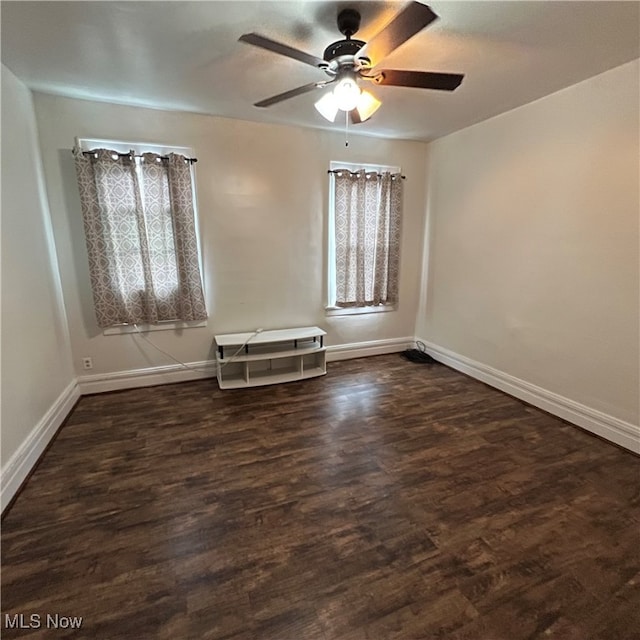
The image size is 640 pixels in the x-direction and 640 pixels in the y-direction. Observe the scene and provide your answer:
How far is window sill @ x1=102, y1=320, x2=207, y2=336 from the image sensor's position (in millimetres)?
3197

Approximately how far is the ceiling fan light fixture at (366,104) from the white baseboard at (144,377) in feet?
8.71

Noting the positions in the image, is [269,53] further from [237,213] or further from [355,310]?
[355,310]

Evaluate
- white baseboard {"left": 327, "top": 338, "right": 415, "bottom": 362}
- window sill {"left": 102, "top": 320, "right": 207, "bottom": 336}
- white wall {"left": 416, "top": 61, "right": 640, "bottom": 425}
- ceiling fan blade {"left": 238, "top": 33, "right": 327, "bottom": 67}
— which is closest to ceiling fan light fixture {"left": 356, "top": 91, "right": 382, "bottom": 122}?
ceiling fan blade {"left": 238, "top": 33, "right": 327, "bottom": 67}

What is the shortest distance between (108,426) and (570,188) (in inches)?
157

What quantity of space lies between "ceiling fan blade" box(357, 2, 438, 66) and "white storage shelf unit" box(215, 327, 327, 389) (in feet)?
7.92

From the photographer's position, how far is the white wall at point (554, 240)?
2359 mm

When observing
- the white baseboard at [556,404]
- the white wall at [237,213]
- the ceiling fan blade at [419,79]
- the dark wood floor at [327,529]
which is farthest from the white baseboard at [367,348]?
the ceiling fan blade at [419,79]

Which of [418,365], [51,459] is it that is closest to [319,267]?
[418,365]

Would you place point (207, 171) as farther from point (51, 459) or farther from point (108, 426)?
point (51, 459)

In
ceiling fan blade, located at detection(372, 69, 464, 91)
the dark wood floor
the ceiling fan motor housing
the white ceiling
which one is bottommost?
the dark wood floor

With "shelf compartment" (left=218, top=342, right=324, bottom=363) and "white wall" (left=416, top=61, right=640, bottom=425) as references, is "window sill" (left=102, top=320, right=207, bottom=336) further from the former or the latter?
"white wall" (left=416, top=61, right=640, bottom=425)
